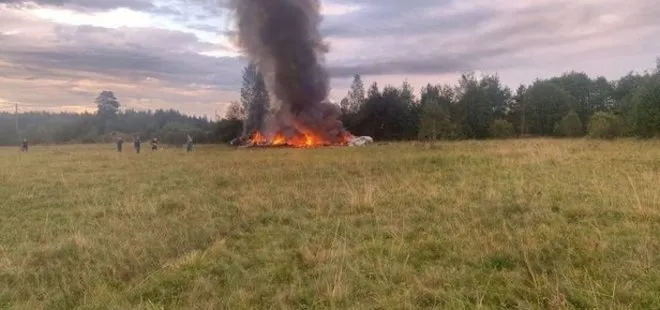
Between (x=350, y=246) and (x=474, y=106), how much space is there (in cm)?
8787

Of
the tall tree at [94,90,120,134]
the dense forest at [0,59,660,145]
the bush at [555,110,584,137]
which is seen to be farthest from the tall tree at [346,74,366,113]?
the tall tree at [94,90,120,134]

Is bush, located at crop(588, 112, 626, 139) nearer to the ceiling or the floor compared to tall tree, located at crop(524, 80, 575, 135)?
nearer to the floor

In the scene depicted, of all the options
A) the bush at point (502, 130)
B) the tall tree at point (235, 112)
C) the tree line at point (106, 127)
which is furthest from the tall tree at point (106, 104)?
the bush at point (502, 130)

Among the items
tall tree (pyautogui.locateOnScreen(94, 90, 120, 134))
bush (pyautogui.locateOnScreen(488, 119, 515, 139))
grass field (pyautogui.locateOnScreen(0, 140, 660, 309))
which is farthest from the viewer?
tall tree (pyautogui.locateOnScreen(94, 90, 120, 134))

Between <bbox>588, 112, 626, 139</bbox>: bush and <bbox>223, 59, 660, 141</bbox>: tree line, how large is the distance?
23.0m

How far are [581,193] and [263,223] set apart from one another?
7.68m

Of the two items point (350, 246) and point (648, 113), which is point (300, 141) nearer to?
point (648, 113)

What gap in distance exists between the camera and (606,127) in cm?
4575

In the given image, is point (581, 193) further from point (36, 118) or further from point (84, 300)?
point (36, 118)

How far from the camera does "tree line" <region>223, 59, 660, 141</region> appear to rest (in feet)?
273

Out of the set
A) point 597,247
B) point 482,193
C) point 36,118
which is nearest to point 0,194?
point 482,193

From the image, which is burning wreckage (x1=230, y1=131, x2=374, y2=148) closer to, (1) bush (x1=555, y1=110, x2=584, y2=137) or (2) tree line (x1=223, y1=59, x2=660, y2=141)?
(2) tree line (x1=223, y1=59, x2=660, y2=141)

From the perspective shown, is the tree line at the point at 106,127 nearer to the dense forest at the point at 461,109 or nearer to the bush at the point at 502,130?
the dense forest at the point at 461,109

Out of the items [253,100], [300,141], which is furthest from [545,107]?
[253,100]
